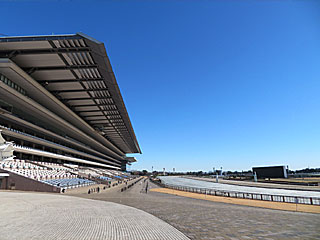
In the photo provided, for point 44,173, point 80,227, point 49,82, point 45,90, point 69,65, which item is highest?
point 69,65

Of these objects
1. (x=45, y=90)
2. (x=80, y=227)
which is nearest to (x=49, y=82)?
(x=45, y=90)

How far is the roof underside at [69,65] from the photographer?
19.9m

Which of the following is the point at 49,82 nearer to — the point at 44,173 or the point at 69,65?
the point at 69,65

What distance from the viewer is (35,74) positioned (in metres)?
26.6

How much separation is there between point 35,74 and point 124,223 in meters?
26.4

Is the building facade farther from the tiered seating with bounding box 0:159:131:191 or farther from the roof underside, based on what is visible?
the tiered seating with bounding box 0:159:131:191

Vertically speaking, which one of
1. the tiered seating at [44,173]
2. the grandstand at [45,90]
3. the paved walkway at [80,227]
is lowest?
the paved walkway at [80,227]

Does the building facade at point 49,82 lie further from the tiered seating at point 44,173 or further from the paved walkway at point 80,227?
the paved walkway at point 80,227

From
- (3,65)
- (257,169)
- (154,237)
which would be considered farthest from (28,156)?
(257,169)

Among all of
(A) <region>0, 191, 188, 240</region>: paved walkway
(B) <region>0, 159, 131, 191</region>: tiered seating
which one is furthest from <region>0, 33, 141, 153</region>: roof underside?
(A) <region>0, 191, 188, 240</region>: paved walkway

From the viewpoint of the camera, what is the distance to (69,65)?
2489 centimetres

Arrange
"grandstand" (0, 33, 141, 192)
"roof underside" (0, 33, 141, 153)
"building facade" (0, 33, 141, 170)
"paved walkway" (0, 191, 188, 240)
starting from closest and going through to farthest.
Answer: "paved walkway" (0, 191, 188, 240)
"roof underside" (0, 33, 141, 153)
"grandstand" (0, 33, 141, 192)
"building facade" (0, 33, 141, 170)

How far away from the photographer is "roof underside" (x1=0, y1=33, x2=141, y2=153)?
1988 cm

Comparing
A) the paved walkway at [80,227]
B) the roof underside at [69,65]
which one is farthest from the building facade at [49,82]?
the paved walkway at [80,227]
